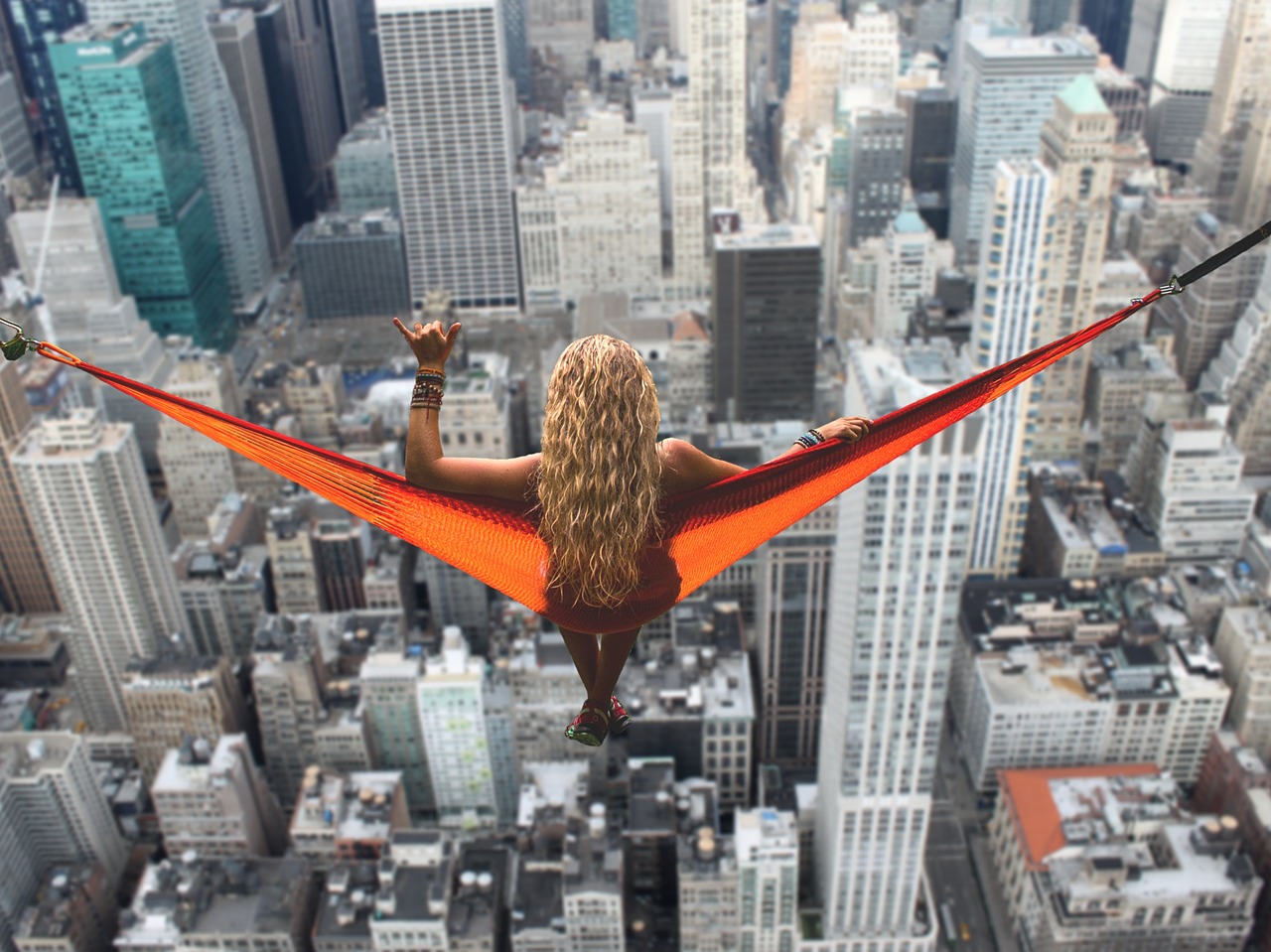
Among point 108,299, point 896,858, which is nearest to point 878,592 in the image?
point 896,858

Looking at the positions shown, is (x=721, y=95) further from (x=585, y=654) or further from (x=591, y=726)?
(x=591, y=726)

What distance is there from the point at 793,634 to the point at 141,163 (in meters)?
54.5

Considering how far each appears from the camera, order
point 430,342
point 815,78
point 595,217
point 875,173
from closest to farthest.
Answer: point 430,342
point 875,173
point 595,217
point 815,78

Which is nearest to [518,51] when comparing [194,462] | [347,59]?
[347,59]

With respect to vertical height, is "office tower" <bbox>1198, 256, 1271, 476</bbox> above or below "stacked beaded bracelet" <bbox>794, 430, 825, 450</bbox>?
below

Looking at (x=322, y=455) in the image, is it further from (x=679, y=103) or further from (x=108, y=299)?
(x=679, y=103)

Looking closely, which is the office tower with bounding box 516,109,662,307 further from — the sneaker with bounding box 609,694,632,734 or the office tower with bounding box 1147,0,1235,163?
the sneaker with bounding box 609,694,632,734

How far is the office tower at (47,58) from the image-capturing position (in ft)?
276

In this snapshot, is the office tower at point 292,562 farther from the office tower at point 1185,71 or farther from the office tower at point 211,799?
the office tower at point 1185,71

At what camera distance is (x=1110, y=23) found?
11706 centimetres

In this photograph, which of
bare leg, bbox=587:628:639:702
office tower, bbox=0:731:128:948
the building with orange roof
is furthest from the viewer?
office tower, bbox=0:731:128:948

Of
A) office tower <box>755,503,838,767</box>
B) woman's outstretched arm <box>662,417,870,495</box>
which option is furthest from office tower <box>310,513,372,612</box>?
woman's outstretched arm <box>662,417,870,495</box>

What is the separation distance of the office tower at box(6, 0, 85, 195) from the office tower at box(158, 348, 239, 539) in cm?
2738

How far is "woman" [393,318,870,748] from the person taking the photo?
7.41 meters
